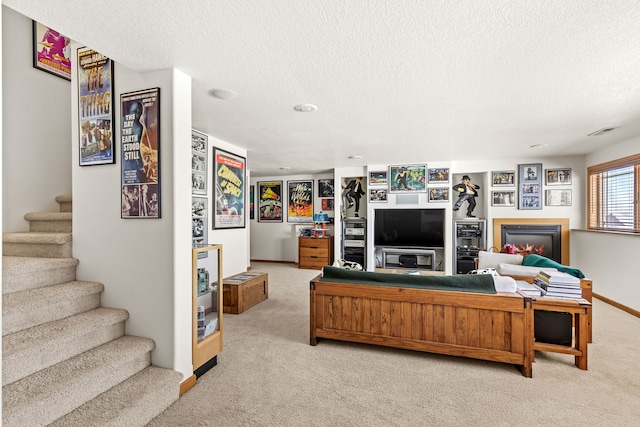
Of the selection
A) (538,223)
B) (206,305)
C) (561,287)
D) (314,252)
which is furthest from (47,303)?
(538,223)

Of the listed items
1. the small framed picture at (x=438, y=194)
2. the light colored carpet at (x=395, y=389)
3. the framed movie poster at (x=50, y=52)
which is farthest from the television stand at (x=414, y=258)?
the framed movie poster at (x=50, y=52)

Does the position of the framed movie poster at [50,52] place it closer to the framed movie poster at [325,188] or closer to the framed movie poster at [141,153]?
the framed movie poster at [141,153]

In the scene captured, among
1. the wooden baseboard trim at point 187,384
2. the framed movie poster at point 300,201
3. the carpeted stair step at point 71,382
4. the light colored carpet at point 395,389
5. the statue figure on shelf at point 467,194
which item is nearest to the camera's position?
the carpeted stair step at point 71,382

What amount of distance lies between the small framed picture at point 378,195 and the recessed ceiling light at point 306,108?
11.8ft

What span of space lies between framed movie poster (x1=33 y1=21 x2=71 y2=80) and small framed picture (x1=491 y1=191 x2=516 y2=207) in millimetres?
6463

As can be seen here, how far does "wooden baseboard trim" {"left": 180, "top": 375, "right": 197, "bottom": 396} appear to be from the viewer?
2.20 metres

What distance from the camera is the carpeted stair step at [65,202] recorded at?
311 cm

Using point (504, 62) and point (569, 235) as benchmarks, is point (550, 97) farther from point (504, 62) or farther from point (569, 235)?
point (569, 235)

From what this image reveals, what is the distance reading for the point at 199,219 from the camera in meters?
4.07

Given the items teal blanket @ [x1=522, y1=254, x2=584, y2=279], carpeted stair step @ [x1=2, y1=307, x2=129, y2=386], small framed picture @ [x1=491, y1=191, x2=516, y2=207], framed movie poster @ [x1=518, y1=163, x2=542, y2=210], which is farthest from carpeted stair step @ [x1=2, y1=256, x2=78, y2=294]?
framed movie poster @ [x1=518, y1=163, x2=542, y2=210]

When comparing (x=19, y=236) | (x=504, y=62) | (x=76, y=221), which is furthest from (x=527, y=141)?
(x=19, y=236)

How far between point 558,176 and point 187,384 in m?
6.36

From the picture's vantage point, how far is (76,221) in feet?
7.98

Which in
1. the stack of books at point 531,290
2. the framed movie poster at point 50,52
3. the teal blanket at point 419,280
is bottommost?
the stack of books at point 531,290
